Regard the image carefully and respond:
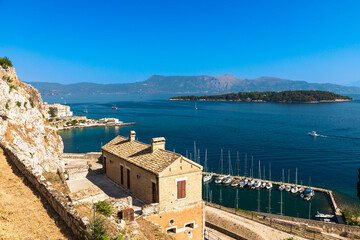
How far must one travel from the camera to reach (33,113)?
34.1 m

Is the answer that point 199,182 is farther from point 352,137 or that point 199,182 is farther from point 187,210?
point 352,137

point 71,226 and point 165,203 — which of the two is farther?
point 165,203

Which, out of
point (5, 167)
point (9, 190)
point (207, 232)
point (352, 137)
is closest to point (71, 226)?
point (9, 190)

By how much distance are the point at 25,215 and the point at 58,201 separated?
162cm

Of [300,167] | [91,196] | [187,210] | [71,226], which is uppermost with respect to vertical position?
[71,226]

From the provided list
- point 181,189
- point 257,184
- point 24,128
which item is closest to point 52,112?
point 257,184

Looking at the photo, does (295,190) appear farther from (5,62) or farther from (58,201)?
(5,62)

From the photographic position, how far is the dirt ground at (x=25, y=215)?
1019cm

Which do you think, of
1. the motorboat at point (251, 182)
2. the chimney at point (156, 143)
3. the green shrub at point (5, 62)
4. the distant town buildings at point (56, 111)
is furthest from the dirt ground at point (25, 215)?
the distant town buildings at point (56, 111)

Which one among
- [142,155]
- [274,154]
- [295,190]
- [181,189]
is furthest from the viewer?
[274,154]

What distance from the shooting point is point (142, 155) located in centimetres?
2502

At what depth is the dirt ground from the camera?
401 inches

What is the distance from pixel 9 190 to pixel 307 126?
150804 mm

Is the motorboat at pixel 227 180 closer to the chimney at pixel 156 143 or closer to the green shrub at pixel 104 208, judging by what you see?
the chimney at pixel 156 143
